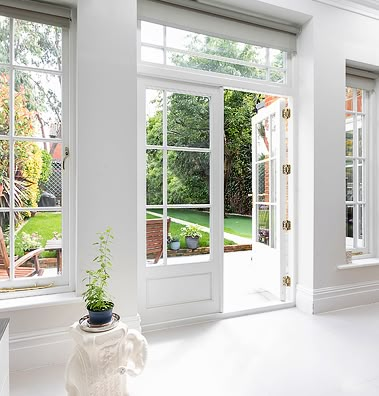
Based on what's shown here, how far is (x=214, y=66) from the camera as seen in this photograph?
2967mm

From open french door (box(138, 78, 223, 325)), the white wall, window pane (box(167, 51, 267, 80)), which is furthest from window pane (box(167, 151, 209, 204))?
window pane (box(167, 51, 267, 80))

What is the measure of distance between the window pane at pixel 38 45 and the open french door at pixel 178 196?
2.15 feet

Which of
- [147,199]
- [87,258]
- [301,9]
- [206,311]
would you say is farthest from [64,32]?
[206,311]

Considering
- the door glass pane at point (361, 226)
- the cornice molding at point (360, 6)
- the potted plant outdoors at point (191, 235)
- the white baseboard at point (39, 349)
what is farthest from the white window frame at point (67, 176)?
the door glass pane at point (361, 226)

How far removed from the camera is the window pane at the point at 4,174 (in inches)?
88.4

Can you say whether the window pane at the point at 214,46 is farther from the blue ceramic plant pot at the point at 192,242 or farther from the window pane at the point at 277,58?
the blue ceramic plant pot at the point at 192,242

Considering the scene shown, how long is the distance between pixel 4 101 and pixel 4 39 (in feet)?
1.36

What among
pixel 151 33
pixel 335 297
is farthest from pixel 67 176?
pixel 335 297

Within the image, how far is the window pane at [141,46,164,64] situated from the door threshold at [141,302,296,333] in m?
2.15

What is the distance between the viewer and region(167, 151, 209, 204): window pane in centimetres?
282

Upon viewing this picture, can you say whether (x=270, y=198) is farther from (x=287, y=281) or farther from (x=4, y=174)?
(x=4, y=174)

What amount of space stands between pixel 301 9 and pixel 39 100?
241 cm

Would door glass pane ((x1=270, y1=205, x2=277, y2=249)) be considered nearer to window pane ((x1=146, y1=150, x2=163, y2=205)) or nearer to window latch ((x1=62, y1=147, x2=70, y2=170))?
window pane ((x1=146, y1=150, x2=163, y2=205))

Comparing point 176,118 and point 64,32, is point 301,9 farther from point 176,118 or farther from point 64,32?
point 64,32
